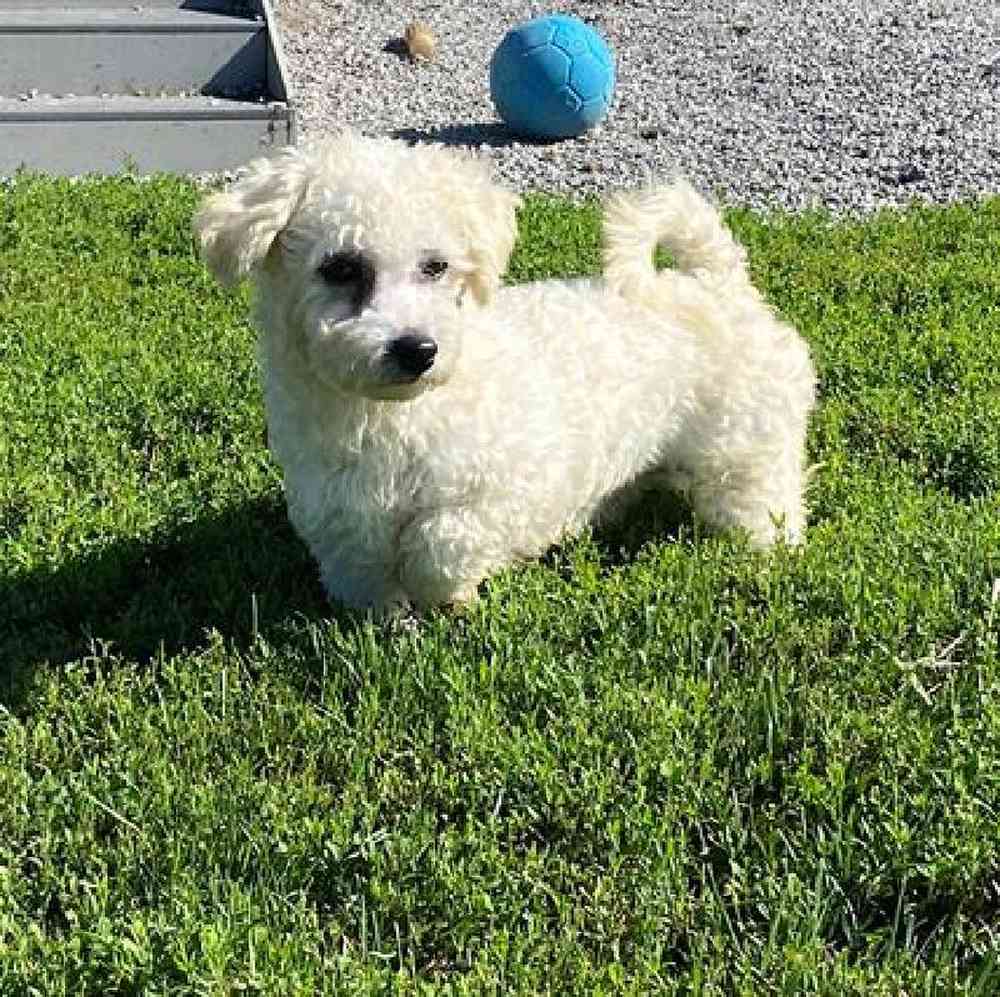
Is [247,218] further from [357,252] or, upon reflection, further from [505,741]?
[505,741]

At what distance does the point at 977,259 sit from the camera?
6.86 meters

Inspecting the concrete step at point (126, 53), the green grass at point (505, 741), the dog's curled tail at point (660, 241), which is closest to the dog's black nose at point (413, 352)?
the green grass at point (505, 741)

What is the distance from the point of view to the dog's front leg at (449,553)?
3896mm

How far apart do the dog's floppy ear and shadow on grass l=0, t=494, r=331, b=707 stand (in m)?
0.97

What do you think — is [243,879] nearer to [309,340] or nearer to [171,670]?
[171,670]

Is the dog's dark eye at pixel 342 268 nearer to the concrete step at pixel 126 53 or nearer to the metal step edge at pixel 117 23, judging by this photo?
the concrete step at pixel 126 53

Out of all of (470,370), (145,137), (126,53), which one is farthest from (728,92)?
(470,370)

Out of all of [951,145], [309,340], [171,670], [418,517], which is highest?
[309,340]

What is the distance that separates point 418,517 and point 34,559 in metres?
1.34

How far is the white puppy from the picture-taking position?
3602 millimetres

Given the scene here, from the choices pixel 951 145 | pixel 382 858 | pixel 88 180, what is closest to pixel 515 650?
pixel 382 858

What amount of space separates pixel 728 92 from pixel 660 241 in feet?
18.0

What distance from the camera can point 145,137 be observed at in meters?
8.77

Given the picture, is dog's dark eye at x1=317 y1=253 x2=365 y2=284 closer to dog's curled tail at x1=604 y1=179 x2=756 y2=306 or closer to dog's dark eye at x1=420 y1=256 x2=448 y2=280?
dog's dark eye at x1=420 y1=256 x2=448 y2=280
